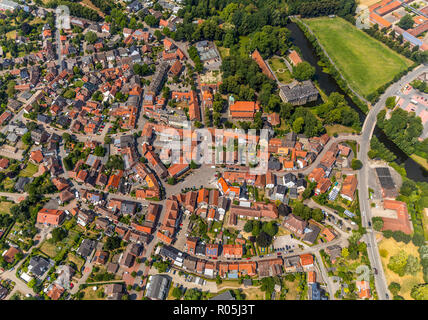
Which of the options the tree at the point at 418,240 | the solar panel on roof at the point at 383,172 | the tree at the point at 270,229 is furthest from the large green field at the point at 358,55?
the tree at the point at 270,229

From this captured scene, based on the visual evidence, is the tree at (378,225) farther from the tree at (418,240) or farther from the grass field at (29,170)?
the grass field at (29,170)

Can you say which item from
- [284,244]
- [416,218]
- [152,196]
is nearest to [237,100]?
[152,196]

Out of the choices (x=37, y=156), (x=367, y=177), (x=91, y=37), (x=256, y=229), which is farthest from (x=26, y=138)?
(x=367, y=177)

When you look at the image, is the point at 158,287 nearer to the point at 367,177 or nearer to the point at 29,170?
the point at 29,170

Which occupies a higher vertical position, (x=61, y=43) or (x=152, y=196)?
(x=61, y=43)

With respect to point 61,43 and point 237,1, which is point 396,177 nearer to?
point 237,1

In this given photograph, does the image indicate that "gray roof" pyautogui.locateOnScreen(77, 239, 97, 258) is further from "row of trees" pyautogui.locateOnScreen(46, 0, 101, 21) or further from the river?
"row of trees" pyautogui.locateOnScreen(46, 0, 101, 21)
